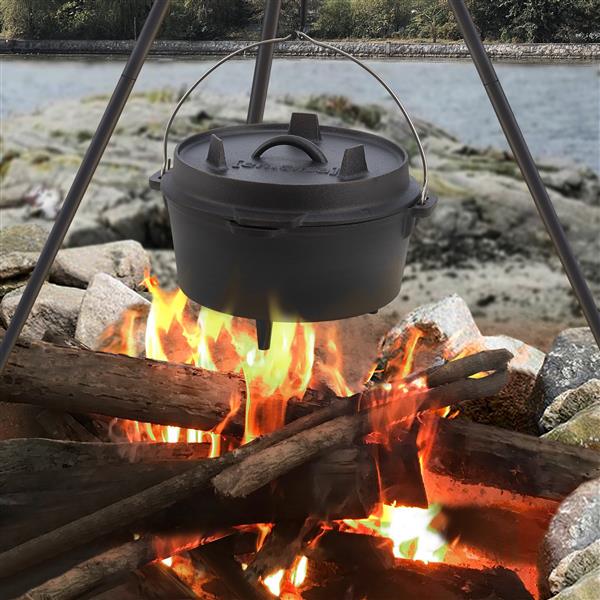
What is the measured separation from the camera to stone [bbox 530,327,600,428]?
2.59 metres

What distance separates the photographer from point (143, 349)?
2.81 meters

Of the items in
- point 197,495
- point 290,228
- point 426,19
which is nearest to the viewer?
point 290,228

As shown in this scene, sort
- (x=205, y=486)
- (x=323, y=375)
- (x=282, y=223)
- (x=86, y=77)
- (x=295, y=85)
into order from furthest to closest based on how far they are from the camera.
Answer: (x=86, y=77) < (x=295, y=85) < (x=323, y=375) < (x=205, y=486) < (x=282, y=223)

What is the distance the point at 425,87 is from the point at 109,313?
4.40 meters

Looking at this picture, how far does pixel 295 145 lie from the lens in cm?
169

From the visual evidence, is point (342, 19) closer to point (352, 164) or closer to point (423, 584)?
point (352, 164)

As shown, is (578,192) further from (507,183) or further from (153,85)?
(153,85)

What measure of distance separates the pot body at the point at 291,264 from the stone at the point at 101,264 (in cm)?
166

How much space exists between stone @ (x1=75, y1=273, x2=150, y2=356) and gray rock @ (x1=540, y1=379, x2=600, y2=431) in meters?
1.32

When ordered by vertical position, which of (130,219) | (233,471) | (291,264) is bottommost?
(130,219)

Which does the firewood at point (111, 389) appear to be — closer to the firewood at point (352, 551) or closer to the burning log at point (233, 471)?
the burning log at point (233, 471)

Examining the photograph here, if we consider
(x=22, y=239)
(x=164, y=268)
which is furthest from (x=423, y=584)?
(x=164, y=268)

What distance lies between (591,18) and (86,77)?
13.5 ft

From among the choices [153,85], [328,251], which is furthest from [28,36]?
[328,251]
